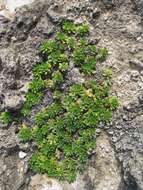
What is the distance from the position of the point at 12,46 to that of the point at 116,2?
3.27m

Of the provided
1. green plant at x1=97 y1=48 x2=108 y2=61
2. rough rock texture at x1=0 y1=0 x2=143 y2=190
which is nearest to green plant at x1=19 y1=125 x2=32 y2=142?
rough rock texture at x1=0 y1=0 x2=143 y2=190

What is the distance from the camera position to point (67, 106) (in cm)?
1038

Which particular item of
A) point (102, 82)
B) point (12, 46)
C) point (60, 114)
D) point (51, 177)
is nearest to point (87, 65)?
point (102, 82)

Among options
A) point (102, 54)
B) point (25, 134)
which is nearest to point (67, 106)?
point (25, 134)

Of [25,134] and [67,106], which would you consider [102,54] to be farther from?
[25,134]

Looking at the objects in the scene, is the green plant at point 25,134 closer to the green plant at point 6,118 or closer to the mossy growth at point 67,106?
the mossy growth at point 67,106

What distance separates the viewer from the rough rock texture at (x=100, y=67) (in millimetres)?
9875

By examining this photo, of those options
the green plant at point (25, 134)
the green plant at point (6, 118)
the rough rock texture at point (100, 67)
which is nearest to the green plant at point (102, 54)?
the rough rock texture at point (100, 67)

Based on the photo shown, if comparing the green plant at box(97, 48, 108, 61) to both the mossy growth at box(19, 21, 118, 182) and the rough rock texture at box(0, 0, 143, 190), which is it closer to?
the mossy growth at box(19, 21, 118, 182)

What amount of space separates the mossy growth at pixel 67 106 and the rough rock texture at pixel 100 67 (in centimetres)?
24

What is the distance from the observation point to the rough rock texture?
9.88 m

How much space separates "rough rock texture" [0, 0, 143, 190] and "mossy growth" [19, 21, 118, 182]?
0.24 metres

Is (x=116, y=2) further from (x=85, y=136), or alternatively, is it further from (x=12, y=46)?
(x=85, y=136)

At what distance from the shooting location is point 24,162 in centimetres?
1045
